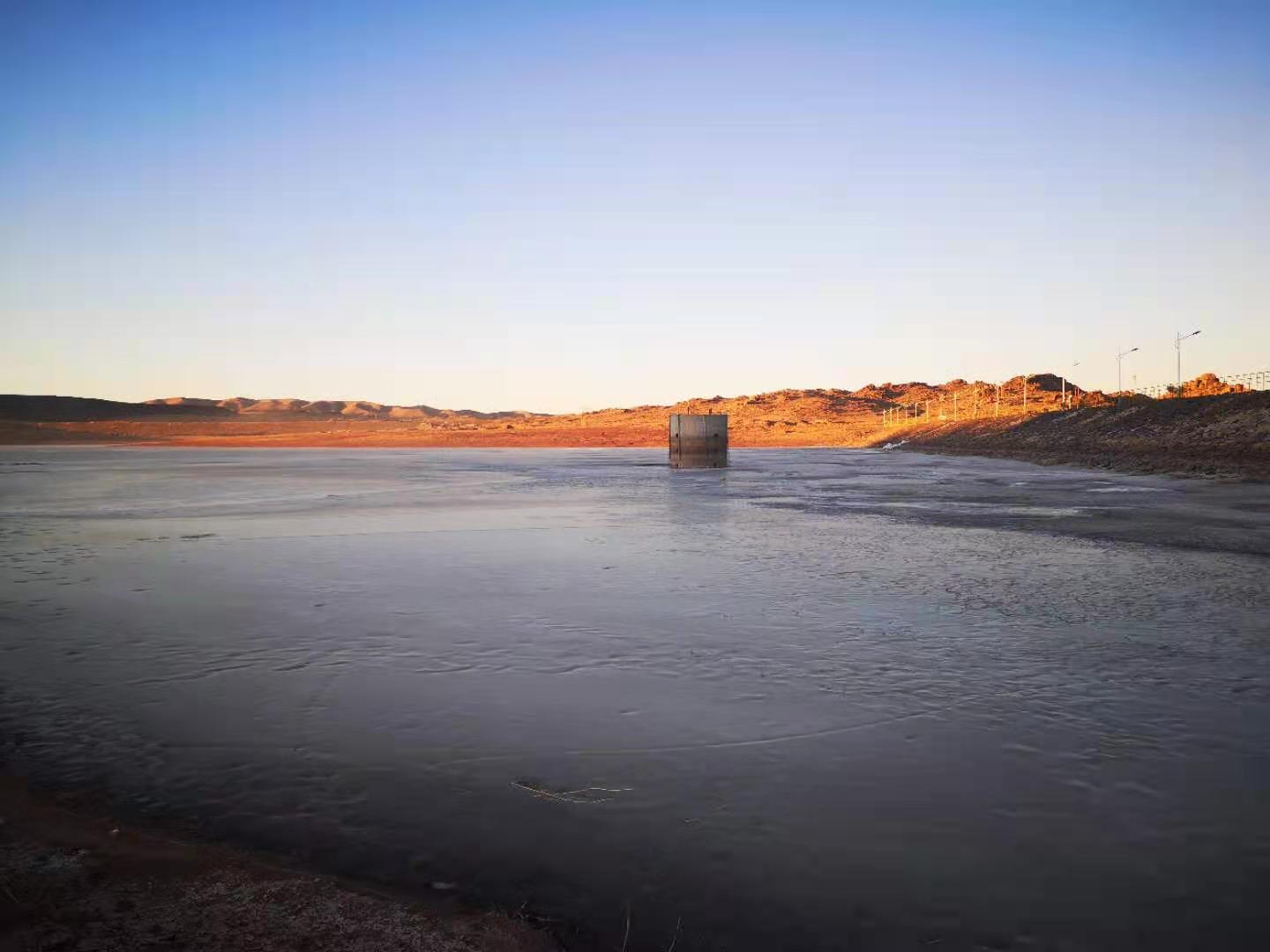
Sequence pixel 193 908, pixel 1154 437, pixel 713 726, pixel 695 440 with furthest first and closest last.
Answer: pixel 695 440, pixel 1154 437, pixel 713 726, pixel 193 908

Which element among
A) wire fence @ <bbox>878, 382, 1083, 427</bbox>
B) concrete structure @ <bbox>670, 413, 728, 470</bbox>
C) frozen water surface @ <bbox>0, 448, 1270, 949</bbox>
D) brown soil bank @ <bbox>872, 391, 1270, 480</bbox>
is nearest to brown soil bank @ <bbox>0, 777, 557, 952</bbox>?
frozen water surface @ <bbox>0, 448, 1270, 949</bbox>

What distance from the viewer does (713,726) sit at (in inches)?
229

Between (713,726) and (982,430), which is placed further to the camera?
(982,430)

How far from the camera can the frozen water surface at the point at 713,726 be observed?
148 inches

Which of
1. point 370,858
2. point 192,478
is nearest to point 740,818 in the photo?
point 370,858

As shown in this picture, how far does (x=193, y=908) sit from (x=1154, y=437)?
50.1 metres

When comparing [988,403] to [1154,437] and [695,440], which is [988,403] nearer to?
[1154,437]

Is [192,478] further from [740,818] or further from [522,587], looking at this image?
[740,818]

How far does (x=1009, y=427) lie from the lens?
70938 mm

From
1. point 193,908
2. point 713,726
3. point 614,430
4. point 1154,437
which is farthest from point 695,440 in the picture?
point 614,430

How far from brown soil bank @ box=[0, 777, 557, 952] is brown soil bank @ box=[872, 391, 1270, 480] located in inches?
1306

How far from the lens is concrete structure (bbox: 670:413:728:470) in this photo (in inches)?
1832

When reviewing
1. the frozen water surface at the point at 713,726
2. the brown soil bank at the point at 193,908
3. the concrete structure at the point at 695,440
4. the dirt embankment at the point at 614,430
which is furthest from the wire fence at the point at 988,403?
the brown soil bank at the point at 193,908

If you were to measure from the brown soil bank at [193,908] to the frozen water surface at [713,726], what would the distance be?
0.23 m
